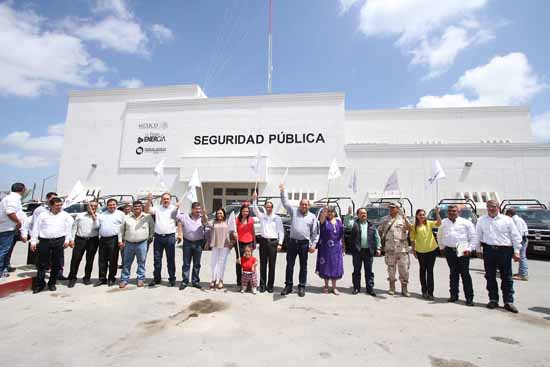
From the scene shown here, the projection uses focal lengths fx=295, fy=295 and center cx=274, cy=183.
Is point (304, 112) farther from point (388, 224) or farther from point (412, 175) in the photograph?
point (388, 224)

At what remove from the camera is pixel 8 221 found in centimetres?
551

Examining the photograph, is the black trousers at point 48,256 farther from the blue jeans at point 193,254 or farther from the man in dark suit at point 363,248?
the man in dark suit at point 363,248

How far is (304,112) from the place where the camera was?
18828 mm

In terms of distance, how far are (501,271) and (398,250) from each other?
5.34ft

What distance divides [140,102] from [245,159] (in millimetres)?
8902

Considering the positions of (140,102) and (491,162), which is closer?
(491,162)

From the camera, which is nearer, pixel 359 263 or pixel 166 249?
pixel 359 263

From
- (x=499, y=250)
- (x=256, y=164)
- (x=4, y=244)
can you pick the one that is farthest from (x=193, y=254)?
(x=256, y=164)

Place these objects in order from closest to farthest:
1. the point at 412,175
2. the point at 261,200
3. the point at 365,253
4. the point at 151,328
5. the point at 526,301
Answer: the point at 151,328
the point at 526,301
the point at 365,253
the point at 261,200
the point at 412,175

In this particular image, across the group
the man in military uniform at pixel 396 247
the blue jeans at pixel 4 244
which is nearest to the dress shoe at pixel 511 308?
the man in military uniform at pixel 396 247

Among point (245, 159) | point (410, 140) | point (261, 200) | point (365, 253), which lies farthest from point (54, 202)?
point (410, 140)

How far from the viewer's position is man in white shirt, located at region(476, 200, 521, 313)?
484 centimetres

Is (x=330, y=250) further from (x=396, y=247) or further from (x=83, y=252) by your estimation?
(x=83, y=252)

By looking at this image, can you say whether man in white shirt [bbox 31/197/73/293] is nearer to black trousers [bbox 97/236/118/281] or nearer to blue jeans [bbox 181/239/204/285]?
black trousers [bbox 97/236/118/281]
